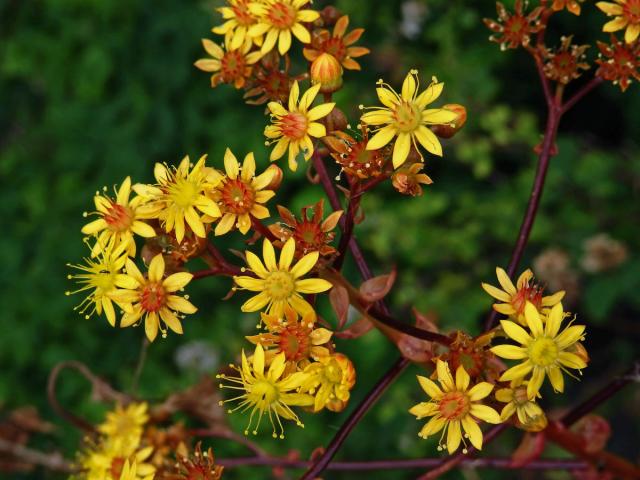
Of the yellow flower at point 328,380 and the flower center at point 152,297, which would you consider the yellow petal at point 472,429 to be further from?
the flower center at point 152,297

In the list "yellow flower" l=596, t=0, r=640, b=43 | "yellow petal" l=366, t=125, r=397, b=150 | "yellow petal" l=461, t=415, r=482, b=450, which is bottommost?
"yellow petal" l=461, t=415, r=482, b=450

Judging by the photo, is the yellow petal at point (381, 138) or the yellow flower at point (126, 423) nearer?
the yellow petal at point (381, 138)

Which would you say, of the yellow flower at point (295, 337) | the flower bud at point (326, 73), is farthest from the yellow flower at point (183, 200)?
the flower bud at point (326, 73)

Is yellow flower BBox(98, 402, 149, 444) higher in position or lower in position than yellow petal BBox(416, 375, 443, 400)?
lower

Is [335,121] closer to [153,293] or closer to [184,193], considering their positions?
[184,193]

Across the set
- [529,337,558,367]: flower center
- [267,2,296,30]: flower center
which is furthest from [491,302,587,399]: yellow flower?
[267,2,296,30]: flower center

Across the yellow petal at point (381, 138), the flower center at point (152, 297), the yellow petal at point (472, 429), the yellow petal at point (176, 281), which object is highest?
the yellow petal at point (381, 138)

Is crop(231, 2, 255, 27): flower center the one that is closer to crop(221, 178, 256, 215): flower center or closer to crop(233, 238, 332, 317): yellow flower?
crop(221, 178, 256, 215): flower center
